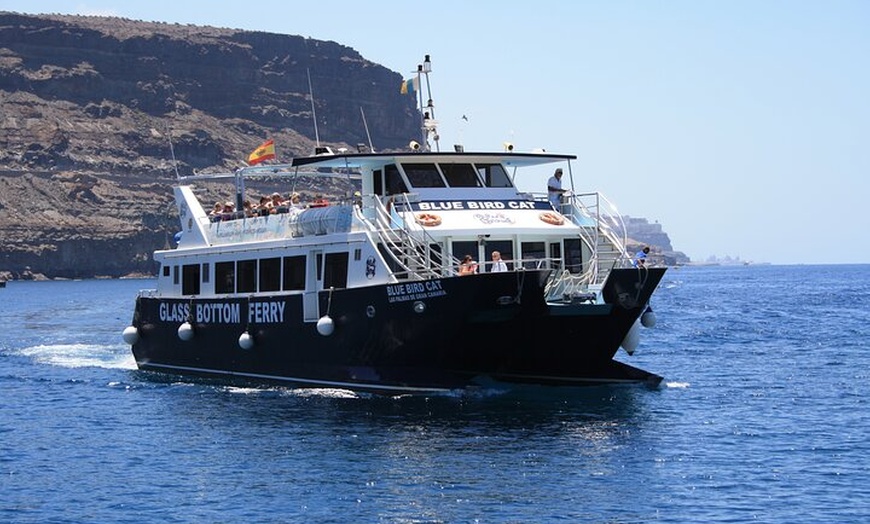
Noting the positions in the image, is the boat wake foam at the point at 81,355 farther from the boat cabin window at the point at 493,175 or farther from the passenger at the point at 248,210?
the boat cabin window at the point at 493,175

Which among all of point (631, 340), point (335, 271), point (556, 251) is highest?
point (556, 251)

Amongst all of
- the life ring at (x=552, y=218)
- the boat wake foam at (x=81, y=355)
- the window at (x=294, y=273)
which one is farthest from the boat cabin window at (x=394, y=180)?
the boat wake foam at (x=81, y=355)

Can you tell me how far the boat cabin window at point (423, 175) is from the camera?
2545 centimetres

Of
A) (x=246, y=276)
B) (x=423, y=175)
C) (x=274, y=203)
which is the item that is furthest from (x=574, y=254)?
(x=246, y=276)

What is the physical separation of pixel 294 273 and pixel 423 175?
3.31 metres

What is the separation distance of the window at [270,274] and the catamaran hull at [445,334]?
41cm

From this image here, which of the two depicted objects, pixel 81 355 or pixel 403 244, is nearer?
pixel 403 244

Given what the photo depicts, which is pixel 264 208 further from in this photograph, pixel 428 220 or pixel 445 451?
pixel 445 451

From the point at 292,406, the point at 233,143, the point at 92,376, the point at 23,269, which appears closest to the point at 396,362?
the point at 292,406

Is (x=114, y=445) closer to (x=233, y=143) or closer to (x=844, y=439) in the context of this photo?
(x=844, y=439)

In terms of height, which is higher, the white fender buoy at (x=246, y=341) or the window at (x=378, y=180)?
the window at (x=378, y=180)

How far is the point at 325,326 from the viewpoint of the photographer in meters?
24.3

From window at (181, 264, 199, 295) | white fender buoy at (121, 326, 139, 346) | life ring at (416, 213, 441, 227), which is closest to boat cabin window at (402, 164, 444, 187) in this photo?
life ring at (416, 213, 441, 227)

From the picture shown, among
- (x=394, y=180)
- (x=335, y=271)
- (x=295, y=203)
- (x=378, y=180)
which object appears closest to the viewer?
(x=335, y=271)
